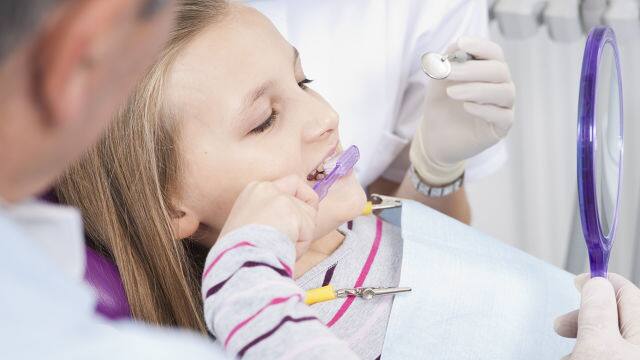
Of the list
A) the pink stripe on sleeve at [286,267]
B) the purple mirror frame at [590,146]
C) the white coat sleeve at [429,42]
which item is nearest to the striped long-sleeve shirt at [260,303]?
the pink stripe on sleeve at [286,267]

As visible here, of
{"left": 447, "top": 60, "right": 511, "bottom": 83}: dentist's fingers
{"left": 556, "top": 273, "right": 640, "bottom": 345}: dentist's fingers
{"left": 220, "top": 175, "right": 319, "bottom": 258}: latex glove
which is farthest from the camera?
{"left": 447, "top": 60, "right": 511, "bottom": 83}: dentist's fingers

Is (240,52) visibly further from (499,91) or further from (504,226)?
(504,226)

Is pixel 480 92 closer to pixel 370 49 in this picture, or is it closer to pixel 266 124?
pixel 370 49

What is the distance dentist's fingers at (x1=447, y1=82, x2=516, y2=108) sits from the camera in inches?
50.6

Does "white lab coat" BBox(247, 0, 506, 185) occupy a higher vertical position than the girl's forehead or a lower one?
lower

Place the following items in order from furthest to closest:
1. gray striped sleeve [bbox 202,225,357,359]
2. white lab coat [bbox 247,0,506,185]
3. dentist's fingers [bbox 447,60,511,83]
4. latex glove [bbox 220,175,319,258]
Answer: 1. white lab coat [bbox 247,0,506,185]
2. dentist's fingers [bbox 447,60,511,83]
3. latex glove [bbox 220,175,319,258]
4. gray striped sleeve [bbox 202,225,357,359]

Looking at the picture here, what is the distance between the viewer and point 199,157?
108cm

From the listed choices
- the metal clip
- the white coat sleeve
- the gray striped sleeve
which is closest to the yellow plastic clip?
the metal clip

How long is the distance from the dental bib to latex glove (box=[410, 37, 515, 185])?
0.13 meters

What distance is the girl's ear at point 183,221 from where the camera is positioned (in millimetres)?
1113

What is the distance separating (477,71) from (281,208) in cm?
49

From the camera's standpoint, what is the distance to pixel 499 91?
1300 millimetres

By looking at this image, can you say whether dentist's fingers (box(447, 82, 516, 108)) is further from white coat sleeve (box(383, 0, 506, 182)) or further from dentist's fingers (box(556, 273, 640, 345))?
dentist's fingers (box(556, 273, 640, 345))

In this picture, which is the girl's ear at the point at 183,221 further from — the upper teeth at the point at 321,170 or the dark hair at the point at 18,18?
the dark hair at the point at 18,18
